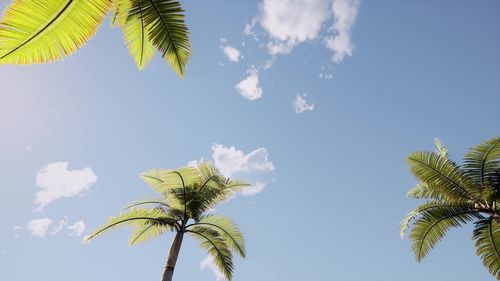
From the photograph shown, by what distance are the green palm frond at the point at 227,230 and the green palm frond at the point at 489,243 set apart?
27.3 ft

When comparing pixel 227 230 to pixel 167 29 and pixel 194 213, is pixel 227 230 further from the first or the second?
pixel 167 29

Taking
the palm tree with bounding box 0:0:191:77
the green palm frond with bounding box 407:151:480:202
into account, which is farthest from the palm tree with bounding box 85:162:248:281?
the palm tree with bounding box 0:0:191:77

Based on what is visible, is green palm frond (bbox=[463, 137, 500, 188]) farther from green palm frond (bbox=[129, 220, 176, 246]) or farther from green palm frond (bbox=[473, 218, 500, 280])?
green palm frond (bbox=[129, 220, 176, 246])

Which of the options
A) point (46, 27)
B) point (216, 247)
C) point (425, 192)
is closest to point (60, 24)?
point (46, 27)

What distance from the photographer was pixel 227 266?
1420cm

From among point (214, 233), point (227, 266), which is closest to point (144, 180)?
point (214, 233)

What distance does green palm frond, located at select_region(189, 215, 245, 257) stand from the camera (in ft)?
47.4

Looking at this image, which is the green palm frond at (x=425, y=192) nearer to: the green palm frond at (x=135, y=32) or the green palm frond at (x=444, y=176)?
the green palm frond at (x=444, y=176)

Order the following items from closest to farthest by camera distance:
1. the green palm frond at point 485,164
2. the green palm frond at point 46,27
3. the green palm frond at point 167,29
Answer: the green palm frond at point 46,27 → the green palm frond at point 167,29 → the green palm frond at point 485,164

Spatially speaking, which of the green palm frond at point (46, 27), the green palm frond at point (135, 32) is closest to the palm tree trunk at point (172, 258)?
the green palm frond at point (135, 32)

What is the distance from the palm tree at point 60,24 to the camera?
14.5ft

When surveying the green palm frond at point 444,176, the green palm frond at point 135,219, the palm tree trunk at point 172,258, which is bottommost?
the palm tree trunk at point 172,258

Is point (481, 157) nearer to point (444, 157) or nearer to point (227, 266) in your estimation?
point (444, 157)

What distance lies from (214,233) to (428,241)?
7605mm
